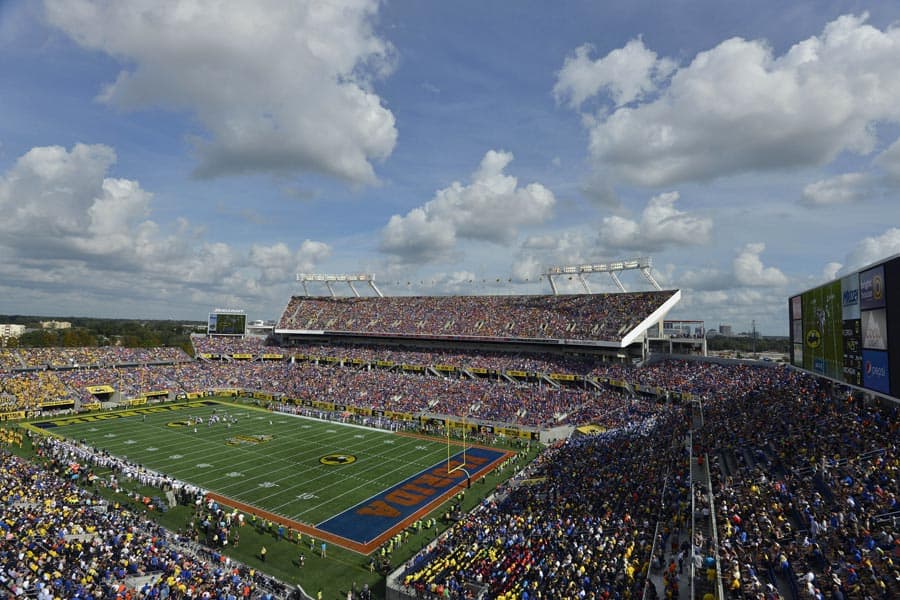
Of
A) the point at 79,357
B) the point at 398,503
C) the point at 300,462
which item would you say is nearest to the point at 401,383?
the point at 300,462

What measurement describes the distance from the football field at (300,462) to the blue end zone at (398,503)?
49mm

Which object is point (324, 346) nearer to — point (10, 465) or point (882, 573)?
point (10, 465)

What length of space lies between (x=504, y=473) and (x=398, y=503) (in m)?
7.50

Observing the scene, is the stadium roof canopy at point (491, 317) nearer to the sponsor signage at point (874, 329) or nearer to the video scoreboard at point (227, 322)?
the video scoreboard at point (227, 322)

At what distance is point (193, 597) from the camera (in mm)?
14391

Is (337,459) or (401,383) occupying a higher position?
(401,383)

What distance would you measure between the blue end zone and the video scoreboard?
47.5 metres

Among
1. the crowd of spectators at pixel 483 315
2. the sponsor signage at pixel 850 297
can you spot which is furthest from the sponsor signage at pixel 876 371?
the crowd of spectators at pixel 483 315

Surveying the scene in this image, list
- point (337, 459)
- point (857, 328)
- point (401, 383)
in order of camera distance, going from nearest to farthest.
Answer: point (857, 328), point (337, 459), point (401, 383)

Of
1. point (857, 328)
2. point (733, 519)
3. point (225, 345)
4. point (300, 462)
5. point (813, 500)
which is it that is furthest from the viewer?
point (225, 345)

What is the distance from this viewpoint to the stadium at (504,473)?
48.3ft

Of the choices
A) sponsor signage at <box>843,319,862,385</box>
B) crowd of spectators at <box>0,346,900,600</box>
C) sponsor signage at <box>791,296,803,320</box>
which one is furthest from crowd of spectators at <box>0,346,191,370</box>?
sponsor signage at <box>843,319,862,385</box>

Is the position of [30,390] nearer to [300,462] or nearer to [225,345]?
[225,345]

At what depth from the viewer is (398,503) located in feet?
84.5
